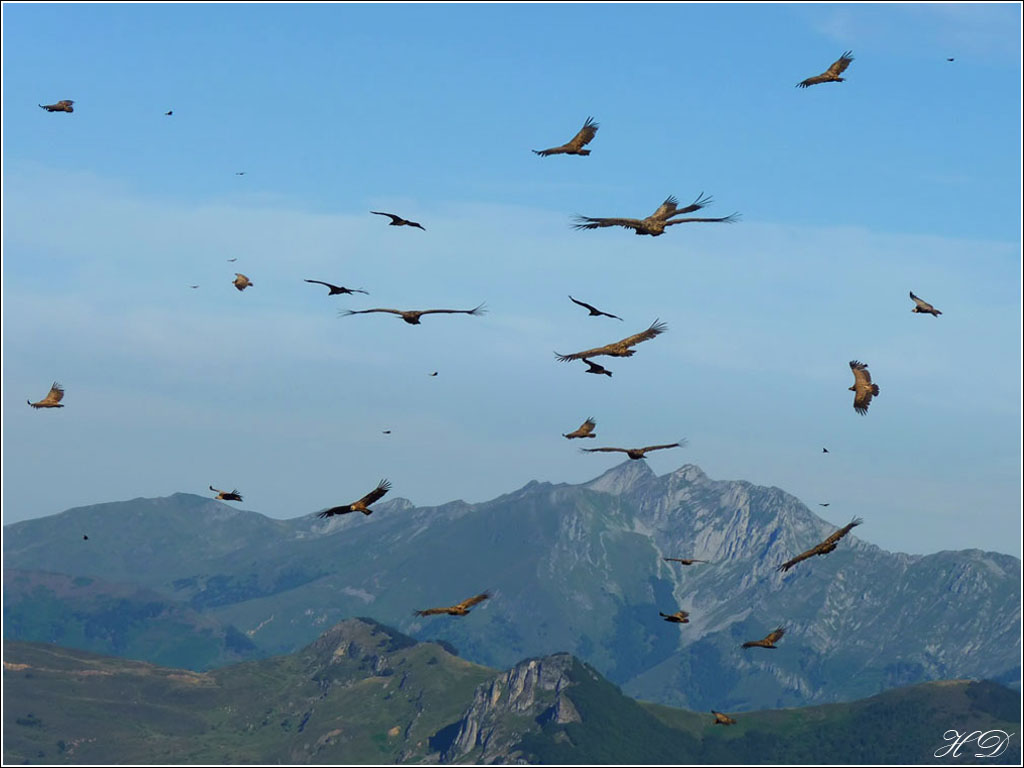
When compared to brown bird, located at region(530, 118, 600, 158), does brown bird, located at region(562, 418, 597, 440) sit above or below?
below

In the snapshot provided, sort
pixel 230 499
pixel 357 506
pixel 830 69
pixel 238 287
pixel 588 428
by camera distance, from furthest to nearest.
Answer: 1. pixel 238 287
2. pixel 588 428
3. pixel 830 69
4. pixel 230 499
5. pixel 357 506

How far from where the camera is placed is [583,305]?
314ft

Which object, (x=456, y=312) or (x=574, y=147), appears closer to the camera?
(x=456, y=312)

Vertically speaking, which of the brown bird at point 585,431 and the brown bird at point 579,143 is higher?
the brown bird at point 579,143

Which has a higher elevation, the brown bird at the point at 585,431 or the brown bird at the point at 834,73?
the brown bird at the point at 834,73

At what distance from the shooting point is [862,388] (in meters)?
100

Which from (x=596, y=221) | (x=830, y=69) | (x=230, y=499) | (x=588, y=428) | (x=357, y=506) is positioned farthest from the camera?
(x=588, y=428)

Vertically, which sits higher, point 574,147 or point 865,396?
point 574,147

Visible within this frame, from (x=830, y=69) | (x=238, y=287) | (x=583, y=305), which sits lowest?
(x=238, y=287)

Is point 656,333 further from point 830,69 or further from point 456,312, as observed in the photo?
point 830,69

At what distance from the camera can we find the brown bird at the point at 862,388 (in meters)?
95.7

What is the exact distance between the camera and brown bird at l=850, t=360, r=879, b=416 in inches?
3769

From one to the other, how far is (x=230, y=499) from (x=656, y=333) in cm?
2993

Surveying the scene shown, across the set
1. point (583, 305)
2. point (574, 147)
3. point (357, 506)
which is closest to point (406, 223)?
point (574, 147)
